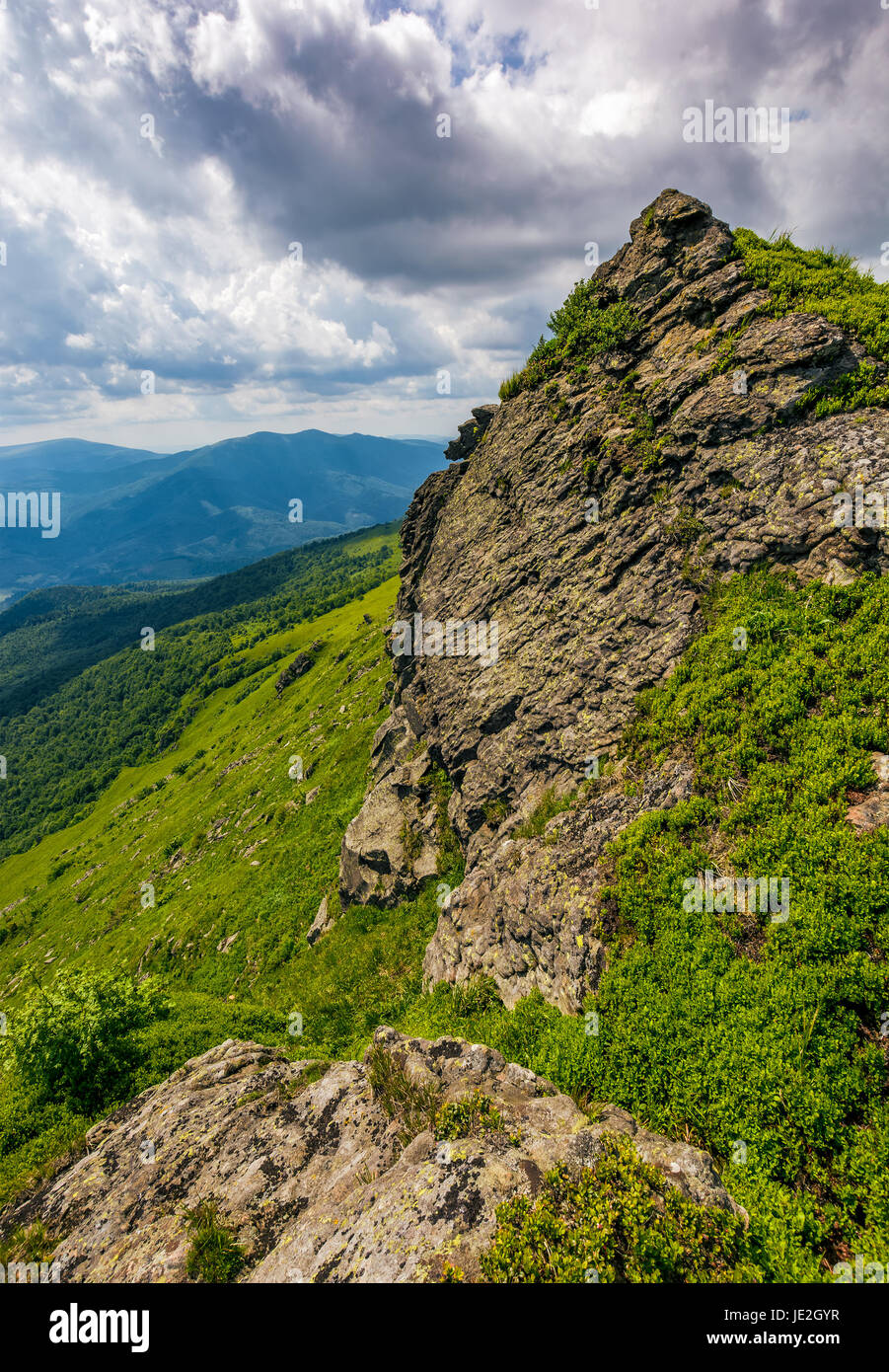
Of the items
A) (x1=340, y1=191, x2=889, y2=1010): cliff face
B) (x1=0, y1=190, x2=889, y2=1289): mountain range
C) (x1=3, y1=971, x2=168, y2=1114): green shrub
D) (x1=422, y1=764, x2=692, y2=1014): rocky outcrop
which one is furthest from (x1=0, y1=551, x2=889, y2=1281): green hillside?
(x1=340, y1=191, x2=889, y2=1010): cliff face

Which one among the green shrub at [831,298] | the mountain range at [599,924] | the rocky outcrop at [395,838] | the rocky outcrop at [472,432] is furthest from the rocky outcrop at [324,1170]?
the rocky outcrop at [472,432]

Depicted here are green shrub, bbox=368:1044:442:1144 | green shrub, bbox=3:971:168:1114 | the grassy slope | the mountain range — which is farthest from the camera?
the grassy slope

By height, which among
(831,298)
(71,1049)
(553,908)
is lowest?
(71,1049)

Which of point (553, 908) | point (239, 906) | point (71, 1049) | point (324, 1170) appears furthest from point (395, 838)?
point (239, 906)

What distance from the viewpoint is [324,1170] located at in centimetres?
994

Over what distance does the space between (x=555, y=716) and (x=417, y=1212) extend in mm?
13653

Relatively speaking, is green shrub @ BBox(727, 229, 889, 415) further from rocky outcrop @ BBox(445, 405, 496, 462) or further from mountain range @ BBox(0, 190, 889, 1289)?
rocky outcrop @ BBox(445, 405, 496, 462)

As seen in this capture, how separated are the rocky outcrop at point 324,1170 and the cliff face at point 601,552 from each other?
3525 millimetres

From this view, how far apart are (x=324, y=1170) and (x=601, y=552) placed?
761 inches

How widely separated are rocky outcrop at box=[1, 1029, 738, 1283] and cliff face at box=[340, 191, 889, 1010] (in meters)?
3.52

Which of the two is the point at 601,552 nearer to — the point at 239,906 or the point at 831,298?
the point at 831,298

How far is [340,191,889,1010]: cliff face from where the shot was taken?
13977 millimetres

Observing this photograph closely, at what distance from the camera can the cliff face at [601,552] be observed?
45.9 feet
